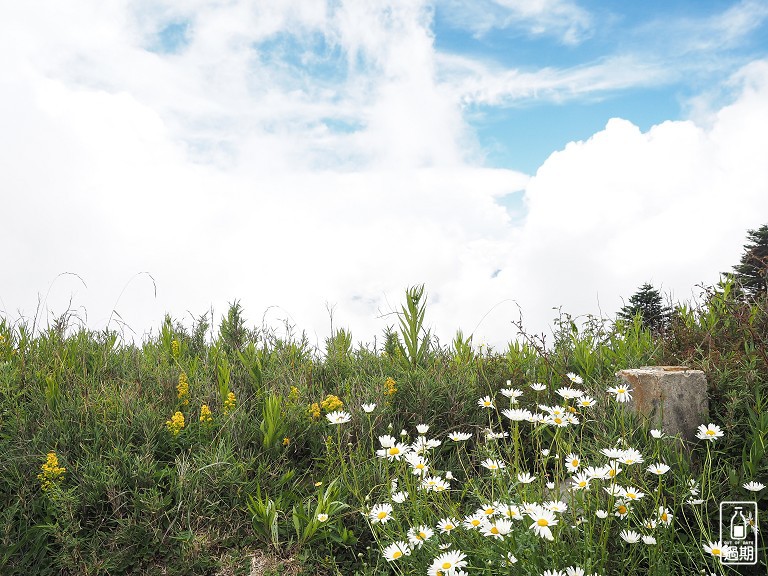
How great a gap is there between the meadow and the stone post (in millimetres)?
96

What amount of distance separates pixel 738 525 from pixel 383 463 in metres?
2.28

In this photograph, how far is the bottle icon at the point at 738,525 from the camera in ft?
11.3

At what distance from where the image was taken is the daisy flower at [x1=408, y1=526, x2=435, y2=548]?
123 inches

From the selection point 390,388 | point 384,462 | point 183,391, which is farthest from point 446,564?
point 183,391

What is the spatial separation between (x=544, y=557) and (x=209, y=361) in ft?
13.7

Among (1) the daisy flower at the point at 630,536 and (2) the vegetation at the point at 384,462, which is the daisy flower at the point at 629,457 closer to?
(2) the vegetation at the point at 384,462

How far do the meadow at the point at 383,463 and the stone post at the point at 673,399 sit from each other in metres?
0.10

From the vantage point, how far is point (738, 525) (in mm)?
3537

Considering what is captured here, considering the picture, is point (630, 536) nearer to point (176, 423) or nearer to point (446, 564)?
point (446, 564)

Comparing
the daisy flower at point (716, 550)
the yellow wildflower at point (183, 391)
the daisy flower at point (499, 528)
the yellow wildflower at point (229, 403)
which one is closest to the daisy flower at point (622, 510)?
the daisy flower at point (716, 550)

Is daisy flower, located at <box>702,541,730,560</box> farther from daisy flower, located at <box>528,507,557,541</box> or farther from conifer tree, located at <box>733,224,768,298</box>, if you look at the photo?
conifer tree, located at <box>733,224,768,298</box>

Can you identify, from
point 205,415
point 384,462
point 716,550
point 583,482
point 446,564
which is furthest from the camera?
point 205,415

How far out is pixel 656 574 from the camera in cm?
300

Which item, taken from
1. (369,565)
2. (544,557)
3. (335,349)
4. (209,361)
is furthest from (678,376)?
(209,361)
